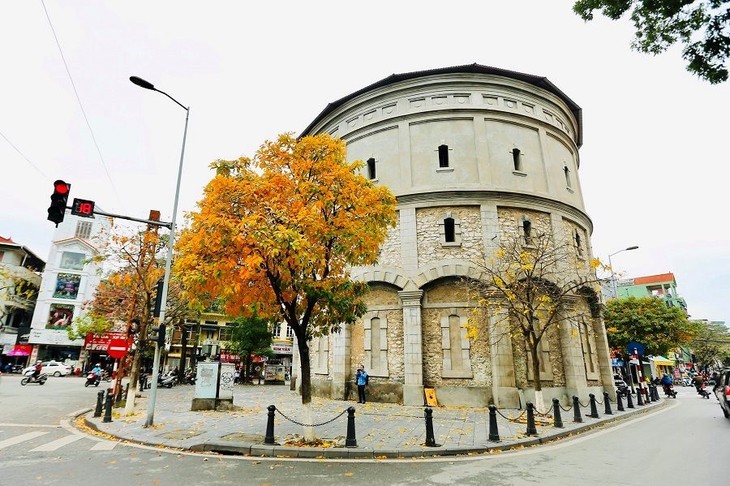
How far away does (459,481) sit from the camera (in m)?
6.47

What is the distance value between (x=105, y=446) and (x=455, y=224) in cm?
1523

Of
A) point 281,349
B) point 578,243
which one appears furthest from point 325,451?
point 281,349

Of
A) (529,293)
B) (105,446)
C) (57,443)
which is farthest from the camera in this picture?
(529,293)

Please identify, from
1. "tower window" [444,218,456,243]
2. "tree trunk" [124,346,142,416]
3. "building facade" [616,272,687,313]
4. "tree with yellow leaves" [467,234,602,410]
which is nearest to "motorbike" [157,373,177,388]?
"tree trunk" [124,346,142,416]

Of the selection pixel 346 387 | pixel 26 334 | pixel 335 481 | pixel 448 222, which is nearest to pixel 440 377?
pixel 346 387

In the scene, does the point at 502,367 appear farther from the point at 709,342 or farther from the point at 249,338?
the point at 709,342

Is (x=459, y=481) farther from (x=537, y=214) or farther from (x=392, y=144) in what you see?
(x=392, y=144)

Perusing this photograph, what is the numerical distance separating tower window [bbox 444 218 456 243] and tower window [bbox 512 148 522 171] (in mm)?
4889

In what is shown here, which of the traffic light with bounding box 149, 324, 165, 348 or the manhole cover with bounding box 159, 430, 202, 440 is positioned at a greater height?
the traffic light with bounding box 149, 324, 165, 348

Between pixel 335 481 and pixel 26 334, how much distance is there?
53782 millimetres

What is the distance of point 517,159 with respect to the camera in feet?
67.0

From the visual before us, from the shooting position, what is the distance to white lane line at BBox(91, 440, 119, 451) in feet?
29.1

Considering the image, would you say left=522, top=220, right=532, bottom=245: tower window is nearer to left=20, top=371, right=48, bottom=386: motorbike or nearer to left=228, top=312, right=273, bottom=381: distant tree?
left=228, top=312, right=273, bottom=381: distant tree

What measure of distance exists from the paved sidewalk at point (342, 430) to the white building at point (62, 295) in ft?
120
